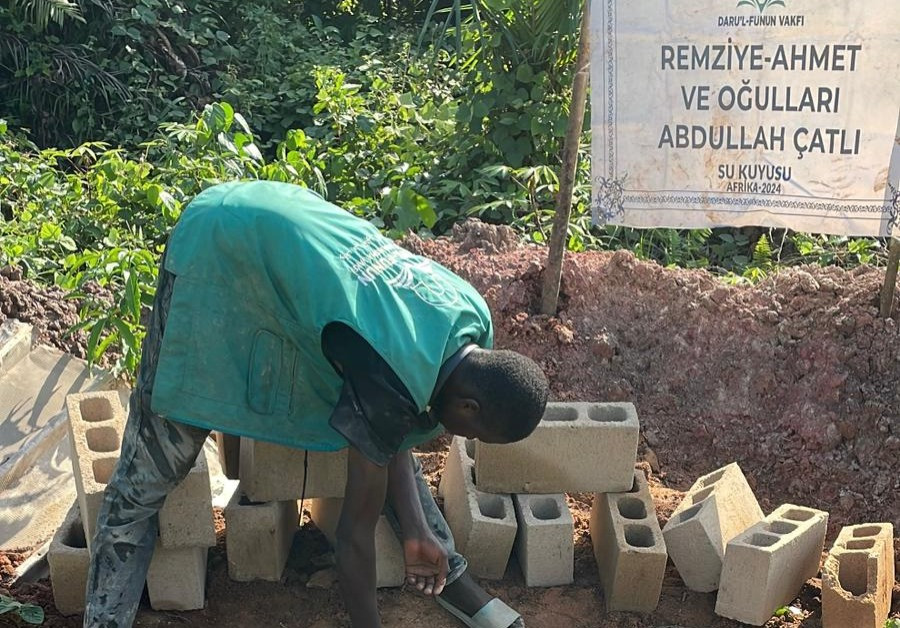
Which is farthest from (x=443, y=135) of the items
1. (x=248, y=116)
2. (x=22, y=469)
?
(x=22, y=469)

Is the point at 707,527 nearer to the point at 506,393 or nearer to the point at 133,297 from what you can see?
the point at 506,393

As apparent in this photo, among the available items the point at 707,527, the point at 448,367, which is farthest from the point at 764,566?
the point at 448,367

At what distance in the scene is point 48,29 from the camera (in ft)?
25.8

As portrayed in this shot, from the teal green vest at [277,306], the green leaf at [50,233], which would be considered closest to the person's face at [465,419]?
the teal green vest at [277,306]

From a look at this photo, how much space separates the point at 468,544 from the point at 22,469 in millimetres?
1672

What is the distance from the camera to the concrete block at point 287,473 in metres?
3.24

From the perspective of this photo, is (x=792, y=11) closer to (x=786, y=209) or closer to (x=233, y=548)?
(x=786, y=209)

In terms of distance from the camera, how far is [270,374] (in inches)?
108

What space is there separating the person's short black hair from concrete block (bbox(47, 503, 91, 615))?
138cm

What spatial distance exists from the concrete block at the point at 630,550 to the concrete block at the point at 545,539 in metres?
0.12

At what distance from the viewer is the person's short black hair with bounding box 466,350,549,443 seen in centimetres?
248

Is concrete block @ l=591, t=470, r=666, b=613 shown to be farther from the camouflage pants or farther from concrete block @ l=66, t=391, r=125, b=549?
concrete block @ l=66, t=391, r=125, b=549

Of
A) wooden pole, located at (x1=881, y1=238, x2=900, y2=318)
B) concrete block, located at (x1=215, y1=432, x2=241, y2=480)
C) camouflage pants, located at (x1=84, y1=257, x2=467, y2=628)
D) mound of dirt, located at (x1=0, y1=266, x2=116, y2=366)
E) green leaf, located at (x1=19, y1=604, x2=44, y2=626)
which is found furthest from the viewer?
mound of dirt, located at (x1=0, y1=266, x2=116, y2=366)

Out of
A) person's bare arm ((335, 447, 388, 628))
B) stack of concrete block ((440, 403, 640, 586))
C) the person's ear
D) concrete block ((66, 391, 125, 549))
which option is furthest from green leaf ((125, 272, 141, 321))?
the person's ear
